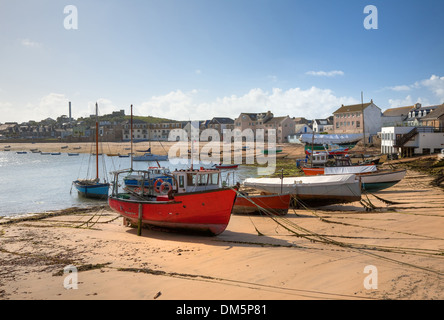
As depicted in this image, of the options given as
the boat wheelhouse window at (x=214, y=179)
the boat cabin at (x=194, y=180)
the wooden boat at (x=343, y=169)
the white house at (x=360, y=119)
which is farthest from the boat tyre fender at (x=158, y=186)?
the white house at (x=360, y=119)

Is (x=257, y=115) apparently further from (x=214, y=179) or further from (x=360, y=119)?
(x=214, y=179)

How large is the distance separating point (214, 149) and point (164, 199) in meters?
67.2

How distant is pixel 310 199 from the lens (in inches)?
858

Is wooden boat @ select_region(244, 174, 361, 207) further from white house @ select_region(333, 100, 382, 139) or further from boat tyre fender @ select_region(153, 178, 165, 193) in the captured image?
white house @ select_region(333, 100, 382, 139)

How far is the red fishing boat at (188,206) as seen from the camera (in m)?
14.8

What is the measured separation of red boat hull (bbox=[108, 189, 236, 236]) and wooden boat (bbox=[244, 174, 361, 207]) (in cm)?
788

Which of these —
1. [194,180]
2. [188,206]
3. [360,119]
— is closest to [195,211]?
[188,206]

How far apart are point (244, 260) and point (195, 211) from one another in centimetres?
451

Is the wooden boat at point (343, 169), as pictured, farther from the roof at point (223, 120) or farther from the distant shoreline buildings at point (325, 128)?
the roof at point (223, 120)

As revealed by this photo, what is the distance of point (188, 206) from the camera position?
1502 centimetres

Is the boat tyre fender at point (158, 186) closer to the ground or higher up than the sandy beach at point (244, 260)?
higher up

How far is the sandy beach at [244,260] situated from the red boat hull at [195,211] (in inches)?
23.0
